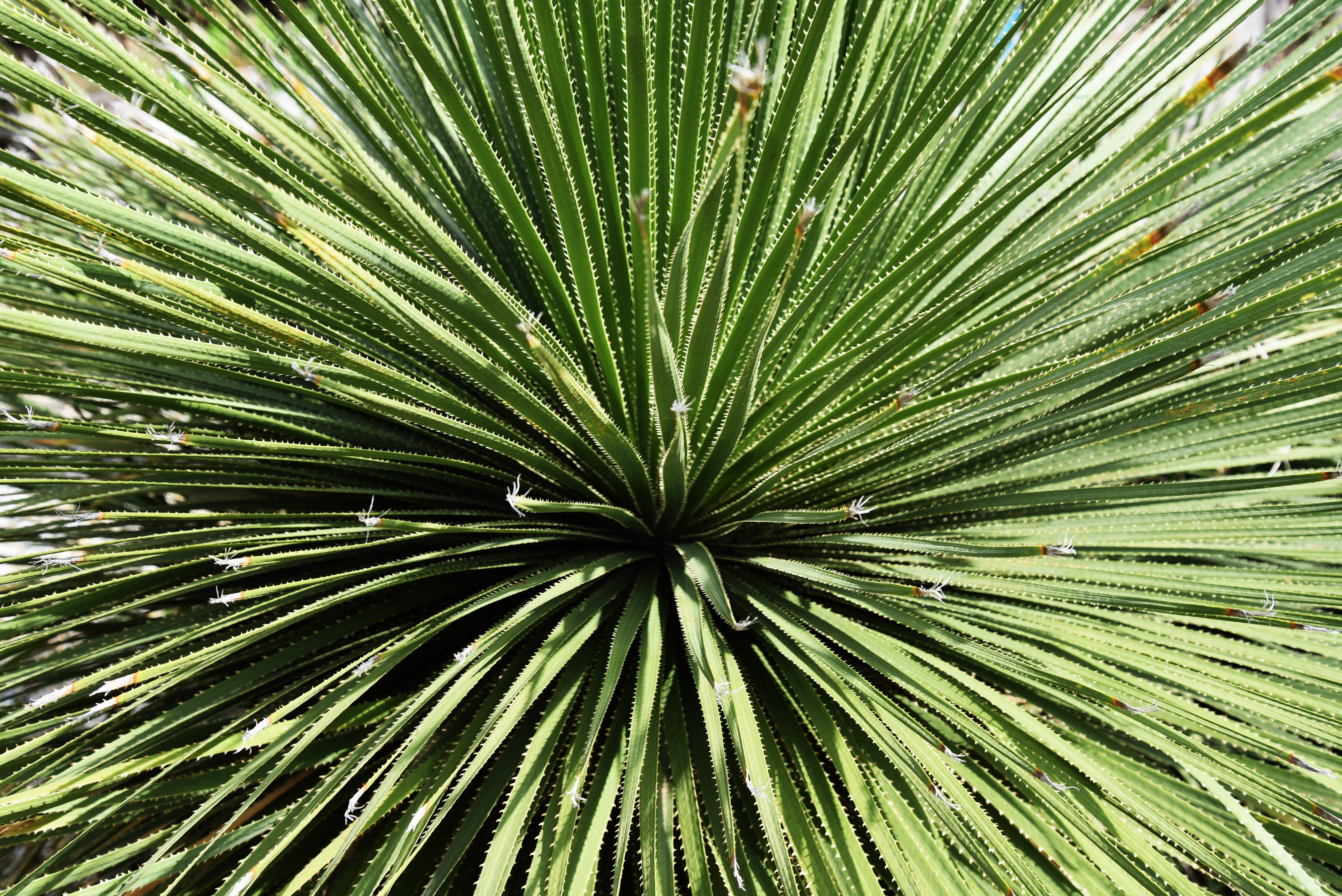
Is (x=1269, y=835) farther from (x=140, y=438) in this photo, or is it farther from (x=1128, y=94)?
(x=140, y=438)

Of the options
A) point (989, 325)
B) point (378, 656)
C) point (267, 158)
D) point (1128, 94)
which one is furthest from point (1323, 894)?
point (267, 158)

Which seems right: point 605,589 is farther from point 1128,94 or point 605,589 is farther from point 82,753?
point 1128,94

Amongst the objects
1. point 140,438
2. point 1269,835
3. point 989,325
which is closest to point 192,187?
point 140,438

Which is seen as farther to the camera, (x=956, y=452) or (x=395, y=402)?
(x=956, y=452)

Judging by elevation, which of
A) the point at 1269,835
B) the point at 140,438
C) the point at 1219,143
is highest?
the point at 1219,143

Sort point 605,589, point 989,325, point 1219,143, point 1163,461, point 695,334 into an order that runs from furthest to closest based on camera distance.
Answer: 1. point 1163,461
2. point 605,589
3. point 989,325
4. point 695,334
5. point 1219,143

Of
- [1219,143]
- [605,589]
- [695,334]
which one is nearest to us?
[1219,143]

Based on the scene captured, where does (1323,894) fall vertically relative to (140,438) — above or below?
below
